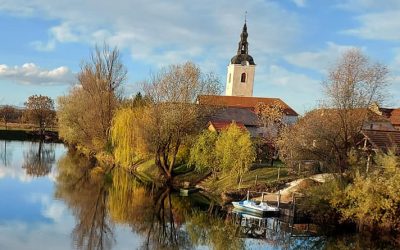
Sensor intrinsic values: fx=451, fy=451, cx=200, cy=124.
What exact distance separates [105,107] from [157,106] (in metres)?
15.9

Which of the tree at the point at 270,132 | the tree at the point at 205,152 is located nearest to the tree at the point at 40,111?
the tree at the point at 270,132

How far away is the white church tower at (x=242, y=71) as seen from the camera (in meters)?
92.8

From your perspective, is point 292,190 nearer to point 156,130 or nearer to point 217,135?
point 217,135

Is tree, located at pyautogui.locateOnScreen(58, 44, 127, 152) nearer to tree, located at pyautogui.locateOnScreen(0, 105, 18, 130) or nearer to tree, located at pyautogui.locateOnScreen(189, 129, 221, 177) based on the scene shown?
tree, located at pyautogui.locateOnScreen(189, 129, 221, 177)

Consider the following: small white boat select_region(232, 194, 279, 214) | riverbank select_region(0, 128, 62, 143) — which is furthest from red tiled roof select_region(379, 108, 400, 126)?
riverbank select_region(0, 128, 62, 143)

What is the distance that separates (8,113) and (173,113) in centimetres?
8722

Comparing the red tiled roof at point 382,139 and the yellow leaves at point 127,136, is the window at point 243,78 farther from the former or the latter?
the red tiled roof at point 382,139

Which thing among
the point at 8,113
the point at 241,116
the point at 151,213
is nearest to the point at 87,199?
the point at 151,213

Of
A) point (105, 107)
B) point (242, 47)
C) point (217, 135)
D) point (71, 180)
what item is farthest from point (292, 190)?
point (242, 47)

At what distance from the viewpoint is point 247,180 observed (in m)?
34.8

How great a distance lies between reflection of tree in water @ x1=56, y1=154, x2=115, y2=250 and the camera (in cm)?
2091

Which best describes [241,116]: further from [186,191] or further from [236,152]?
[236,152]

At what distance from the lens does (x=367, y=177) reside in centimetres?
2512

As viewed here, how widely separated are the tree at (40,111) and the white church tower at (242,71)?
40128 mm
